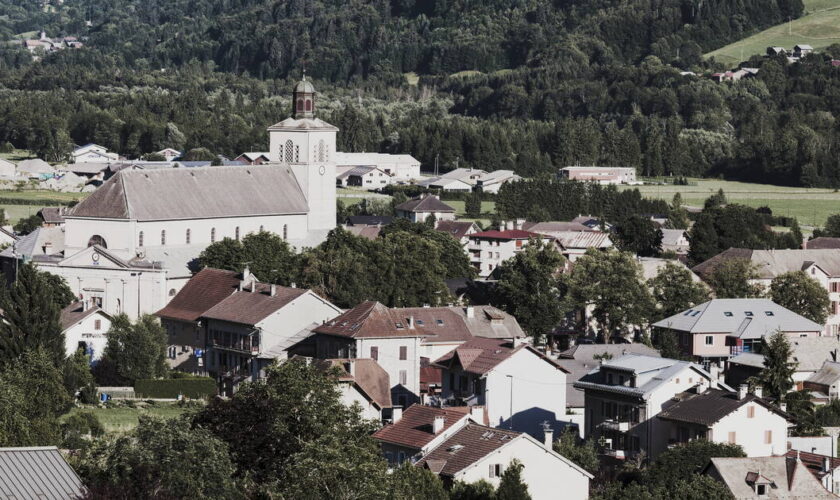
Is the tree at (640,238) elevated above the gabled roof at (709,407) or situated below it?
above

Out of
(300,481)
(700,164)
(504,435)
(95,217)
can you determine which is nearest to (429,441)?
(504,435)

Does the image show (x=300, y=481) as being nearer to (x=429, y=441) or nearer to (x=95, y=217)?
(x=429, y=441)

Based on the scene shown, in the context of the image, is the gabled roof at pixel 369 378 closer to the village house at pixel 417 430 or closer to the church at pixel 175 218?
the village house at pixel 417 430

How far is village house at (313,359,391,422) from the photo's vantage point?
1940 inches

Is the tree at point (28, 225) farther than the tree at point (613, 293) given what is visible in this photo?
Yes

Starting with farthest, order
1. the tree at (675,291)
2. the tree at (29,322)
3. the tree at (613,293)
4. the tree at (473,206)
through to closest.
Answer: the tree at (473,206) < the tree at (675,291) < the tree at (613,293) < the tree at (29,322)

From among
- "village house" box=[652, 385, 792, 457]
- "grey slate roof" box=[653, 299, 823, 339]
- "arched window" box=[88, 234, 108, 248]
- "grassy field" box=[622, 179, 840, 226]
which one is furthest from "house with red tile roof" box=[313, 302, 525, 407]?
"grassy field" box=[622, 179, 840, 226]

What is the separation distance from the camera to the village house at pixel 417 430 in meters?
41.1

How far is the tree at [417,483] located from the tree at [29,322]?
22105 millimetres

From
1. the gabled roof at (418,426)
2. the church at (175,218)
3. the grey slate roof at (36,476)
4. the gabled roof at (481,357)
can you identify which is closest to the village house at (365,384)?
the gabled roof at (481,357)

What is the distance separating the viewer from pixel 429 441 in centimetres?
4100

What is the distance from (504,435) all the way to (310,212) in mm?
46483

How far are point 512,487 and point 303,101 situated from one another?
53.4 m

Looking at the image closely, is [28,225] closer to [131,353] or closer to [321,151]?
[321,151]
